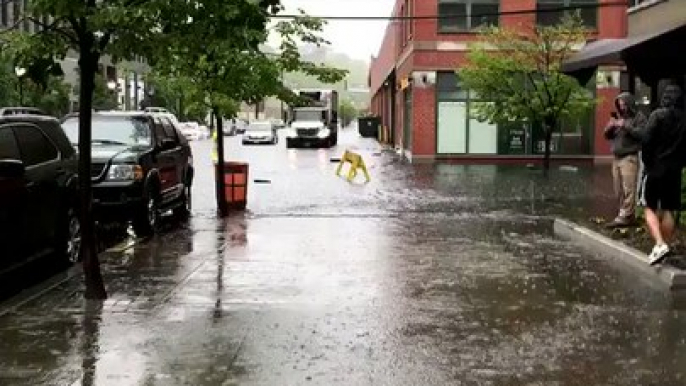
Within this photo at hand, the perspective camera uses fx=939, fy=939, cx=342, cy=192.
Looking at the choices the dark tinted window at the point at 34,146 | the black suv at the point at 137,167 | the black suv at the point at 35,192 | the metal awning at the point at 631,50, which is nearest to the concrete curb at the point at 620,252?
the metal awning at the point at 631,50

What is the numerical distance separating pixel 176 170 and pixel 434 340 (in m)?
9.46

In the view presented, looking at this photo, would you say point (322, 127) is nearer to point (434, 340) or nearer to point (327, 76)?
point (327, 76)

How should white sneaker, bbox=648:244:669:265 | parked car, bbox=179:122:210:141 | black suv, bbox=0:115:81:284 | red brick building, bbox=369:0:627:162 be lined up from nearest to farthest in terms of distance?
black suv, bbox=0:115:81:284
white sneaker, bbox=648:244:669:265
red brick building, bbox=369:0:627:162
parked car, bbox=179:122:210:141

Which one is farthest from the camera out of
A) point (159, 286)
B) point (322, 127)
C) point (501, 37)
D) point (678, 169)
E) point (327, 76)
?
point (322, 127)

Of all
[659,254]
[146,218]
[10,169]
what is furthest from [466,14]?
[10,169]

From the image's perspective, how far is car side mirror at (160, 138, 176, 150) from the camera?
14.7 meters

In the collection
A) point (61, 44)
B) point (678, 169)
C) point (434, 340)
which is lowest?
point (434, 340)

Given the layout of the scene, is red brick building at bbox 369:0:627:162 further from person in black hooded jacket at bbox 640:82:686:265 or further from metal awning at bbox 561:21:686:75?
person in black hooded jacket at bbox 640:82:686:265

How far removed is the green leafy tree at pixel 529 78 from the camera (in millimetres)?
28922

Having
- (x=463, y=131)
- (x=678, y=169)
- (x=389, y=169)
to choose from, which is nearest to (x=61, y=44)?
(x=678, y=169)

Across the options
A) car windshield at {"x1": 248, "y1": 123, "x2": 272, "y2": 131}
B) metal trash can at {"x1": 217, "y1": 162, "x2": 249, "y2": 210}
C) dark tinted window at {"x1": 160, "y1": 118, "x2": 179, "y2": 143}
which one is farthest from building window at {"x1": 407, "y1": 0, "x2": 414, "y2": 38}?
car windshield at {"x1": 248, "y1": 123, "x2": 272, "y2": 131}

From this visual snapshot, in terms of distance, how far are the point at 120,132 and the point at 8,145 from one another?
16.4 feet

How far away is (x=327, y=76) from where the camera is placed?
14.4 m

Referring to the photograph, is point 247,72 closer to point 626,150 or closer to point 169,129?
point 169,129
